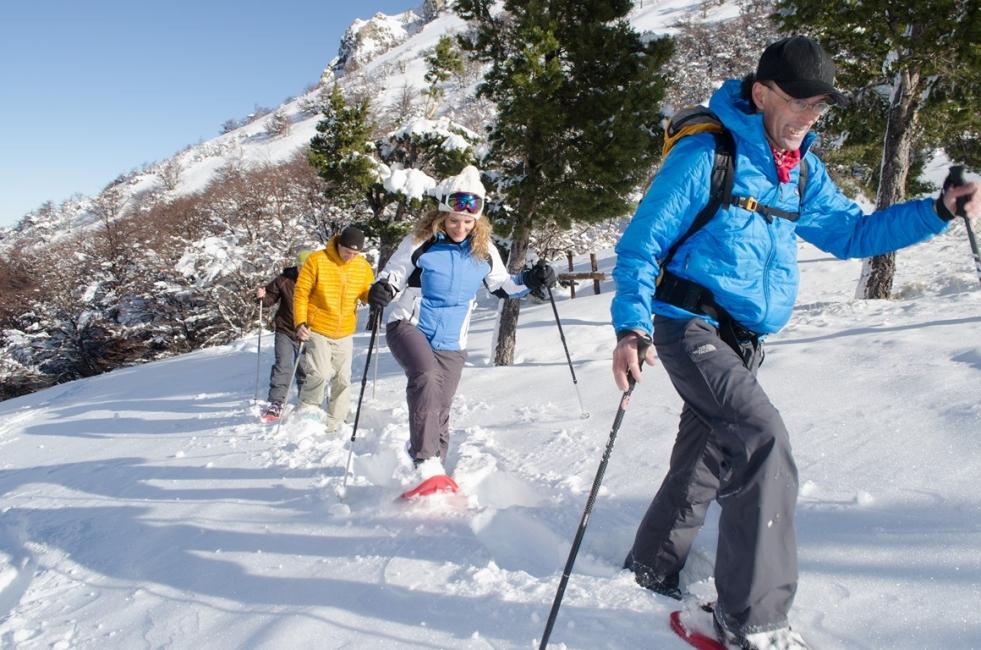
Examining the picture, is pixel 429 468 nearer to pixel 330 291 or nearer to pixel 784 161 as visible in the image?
pixel 784 161

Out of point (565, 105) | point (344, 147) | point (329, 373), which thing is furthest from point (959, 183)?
point (344, 147)

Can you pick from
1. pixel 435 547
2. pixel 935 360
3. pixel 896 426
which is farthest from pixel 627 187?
pixel 435 547

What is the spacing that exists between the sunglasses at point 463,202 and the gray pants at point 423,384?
34.6 inches

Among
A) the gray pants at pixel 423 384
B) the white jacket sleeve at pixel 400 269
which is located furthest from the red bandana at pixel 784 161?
the white jacket sleeve at pixel 400 269

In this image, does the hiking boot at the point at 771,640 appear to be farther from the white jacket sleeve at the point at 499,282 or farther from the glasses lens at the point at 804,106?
the white jacket sleeve at the point at 499,282

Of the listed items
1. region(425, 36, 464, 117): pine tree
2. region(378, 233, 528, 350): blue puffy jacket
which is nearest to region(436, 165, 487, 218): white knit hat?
region(378, 233, 528, 350): blue puffy jacket

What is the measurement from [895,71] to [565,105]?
15.8ft

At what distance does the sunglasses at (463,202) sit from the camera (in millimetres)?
4000

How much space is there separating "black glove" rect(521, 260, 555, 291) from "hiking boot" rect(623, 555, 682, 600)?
95.0 inches

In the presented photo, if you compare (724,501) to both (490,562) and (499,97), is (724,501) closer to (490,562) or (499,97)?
(490,562)

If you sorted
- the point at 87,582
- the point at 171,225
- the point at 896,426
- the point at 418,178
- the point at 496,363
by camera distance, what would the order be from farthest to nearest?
the point at 171,225, the point at 418,178, the point at 496,363, the point at 896,426, the point at 87,582

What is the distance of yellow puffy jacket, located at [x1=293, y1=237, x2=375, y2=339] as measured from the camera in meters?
6.21

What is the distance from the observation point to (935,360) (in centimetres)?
445

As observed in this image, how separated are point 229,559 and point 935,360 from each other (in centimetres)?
513
